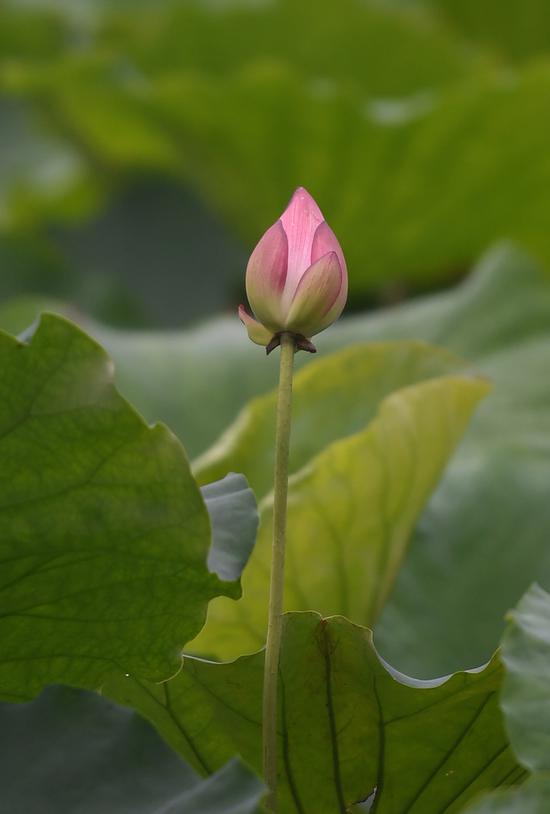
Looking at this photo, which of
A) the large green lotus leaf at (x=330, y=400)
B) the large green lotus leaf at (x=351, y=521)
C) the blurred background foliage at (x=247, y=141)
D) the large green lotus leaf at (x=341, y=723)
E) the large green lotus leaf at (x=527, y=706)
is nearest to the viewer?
the large green lotus leaf at (x=527, y=706)

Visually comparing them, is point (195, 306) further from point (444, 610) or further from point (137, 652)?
point (137, 652)

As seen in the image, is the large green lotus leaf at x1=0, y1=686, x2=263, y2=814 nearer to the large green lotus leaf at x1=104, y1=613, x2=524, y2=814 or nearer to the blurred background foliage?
the large green lotus leaf at x1=104, y1=613, x2=524, y2=814

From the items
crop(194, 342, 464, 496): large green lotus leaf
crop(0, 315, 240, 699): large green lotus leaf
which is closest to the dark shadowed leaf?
crop(0, 315, 240, 699): large green lotus leaf

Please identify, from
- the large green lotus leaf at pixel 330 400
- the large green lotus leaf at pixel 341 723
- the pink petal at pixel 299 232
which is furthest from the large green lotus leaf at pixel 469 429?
the pink petal at pixel 299 232

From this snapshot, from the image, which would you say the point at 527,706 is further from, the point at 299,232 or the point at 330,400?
the point at 330,400

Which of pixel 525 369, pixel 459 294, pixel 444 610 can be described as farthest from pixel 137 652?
pixel 459 294

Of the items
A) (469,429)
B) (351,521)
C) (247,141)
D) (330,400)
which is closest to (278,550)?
(351,521)

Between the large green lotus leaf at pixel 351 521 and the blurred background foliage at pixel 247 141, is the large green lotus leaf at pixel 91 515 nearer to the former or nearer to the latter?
the large green lotus leaf at pixel 351 521

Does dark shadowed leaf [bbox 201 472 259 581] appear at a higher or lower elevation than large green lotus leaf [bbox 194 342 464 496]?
lower
